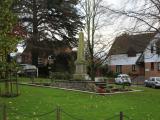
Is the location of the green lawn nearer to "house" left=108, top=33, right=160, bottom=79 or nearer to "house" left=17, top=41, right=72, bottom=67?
"house" left=17, top=41, right=72, bottom=67

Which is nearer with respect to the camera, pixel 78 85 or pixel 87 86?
pixel 87 86

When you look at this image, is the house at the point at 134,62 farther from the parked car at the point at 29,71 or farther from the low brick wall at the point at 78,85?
the low brick wall at the point at 78,85

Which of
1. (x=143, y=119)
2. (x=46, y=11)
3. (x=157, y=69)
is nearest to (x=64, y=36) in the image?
(x=46, y=11)

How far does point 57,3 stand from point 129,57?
96.0 feet

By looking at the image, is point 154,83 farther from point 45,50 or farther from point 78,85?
point 78,85

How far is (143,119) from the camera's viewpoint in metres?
18.9

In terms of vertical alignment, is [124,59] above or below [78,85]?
above

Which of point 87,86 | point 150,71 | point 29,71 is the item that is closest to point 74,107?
point 87,86

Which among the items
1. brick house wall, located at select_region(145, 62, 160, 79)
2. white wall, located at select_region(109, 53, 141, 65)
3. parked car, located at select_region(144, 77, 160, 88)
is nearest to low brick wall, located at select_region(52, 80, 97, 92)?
parked car, located at select_region(144, 77, 160, 88)

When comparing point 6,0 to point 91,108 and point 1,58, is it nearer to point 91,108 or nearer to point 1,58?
point 1,58

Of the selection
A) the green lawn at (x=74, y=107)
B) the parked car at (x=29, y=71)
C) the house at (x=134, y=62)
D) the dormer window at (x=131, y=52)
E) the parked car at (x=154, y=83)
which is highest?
the dormer window at (x=131, y=52)

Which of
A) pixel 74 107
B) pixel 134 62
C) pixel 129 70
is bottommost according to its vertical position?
pixel 74 107

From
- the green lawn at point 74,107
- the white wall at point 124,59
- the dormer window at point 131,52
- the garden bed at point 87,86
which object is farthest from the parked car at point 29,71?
the dormer window at point 131,52

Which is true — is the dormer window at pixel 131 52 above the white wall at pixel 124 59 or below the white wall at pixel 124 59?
above
